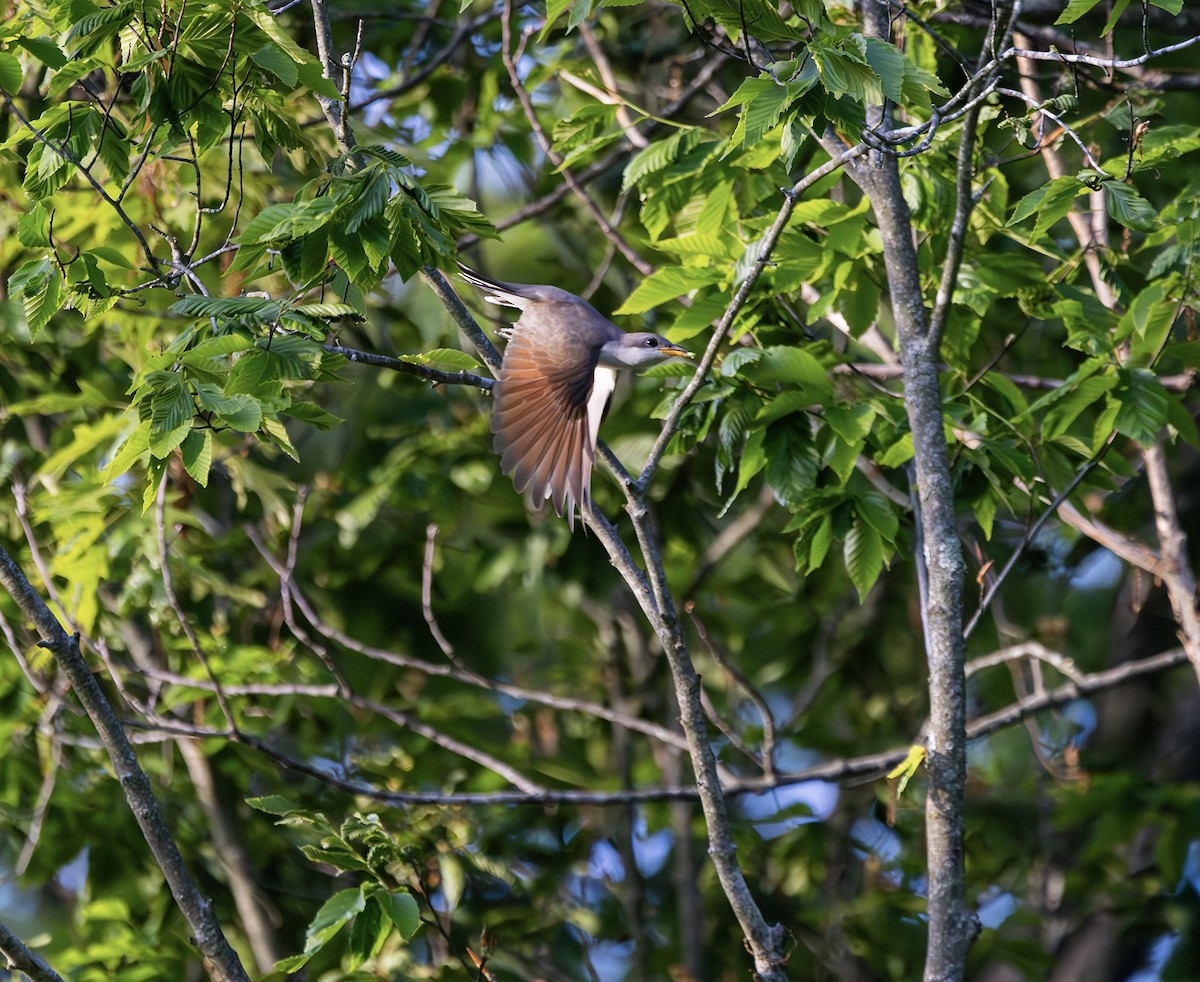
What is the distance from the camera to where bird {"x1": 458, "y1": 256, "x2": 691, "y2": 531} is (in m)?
3.80

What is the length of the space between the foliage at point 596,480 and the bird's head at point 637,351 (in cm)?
28

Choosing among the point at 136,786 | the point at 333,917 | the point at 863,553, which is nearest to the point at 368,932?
the point at 333,917

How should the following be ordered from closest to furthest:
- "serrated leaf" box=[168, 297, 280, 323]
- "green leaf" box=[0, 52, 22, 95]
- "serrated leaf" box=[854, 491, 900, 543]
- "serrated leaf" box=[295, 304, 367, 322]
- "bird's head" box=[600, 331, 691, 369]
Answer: "serrated leaf" box=[168, 297, 280, 323] < "serrated leaf" box=[295, 304, 367, 322] < "green leaf" box=[0, 52, 22, 95] < "serrated leaf" box=[854, 491, 900, 543] < "bird's head" box=[600, 331, 691, 369]

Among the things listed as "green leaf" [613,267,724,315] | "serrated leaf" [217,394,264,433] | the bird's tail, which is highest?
"serrated leaf" [217,394,264,433]

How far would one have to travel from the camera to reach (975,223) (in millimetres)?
4250

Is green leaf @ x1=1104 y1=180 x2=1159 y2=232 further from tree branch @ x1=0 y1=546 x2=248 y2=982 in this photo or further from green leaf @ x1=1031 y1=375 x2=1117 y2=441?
tree branch @ x1=0 y1=546 x2=248 y2=982

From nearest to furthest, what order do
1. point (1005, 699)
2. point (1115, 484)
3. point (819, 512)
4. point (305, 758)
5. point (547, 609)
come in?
1. point (819, 512)
2. point (1115, 484)
3. point (305, 758)
4. point (1005, 699)
5. point (547, 609)

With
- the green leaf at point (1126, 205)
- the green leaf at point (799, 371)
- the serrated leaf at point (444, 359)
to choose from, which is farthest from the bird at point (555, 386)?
the green leaf at point (1126, 205)

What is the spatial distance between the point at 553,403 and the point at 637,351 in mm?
1067

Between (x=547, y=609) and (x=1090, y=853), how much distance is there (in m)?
3.79

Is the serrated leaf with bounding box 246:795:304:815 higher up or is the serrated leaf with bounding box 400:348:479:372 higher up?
the serrated leaf with bounding box 400:348:479:372

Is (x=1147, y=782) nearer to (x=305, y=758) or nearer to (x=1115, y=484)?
(x=1115, y=484)

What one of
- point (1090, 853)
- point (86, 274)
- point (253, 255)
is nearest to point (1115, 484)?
point (253, 255)

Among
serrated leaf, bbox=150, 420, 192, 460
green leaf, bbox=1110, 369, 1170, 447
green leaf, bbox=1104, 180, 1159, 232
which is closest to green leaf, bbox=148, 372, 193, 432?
serrated leaf, bbox=150, 420, 192, 460
